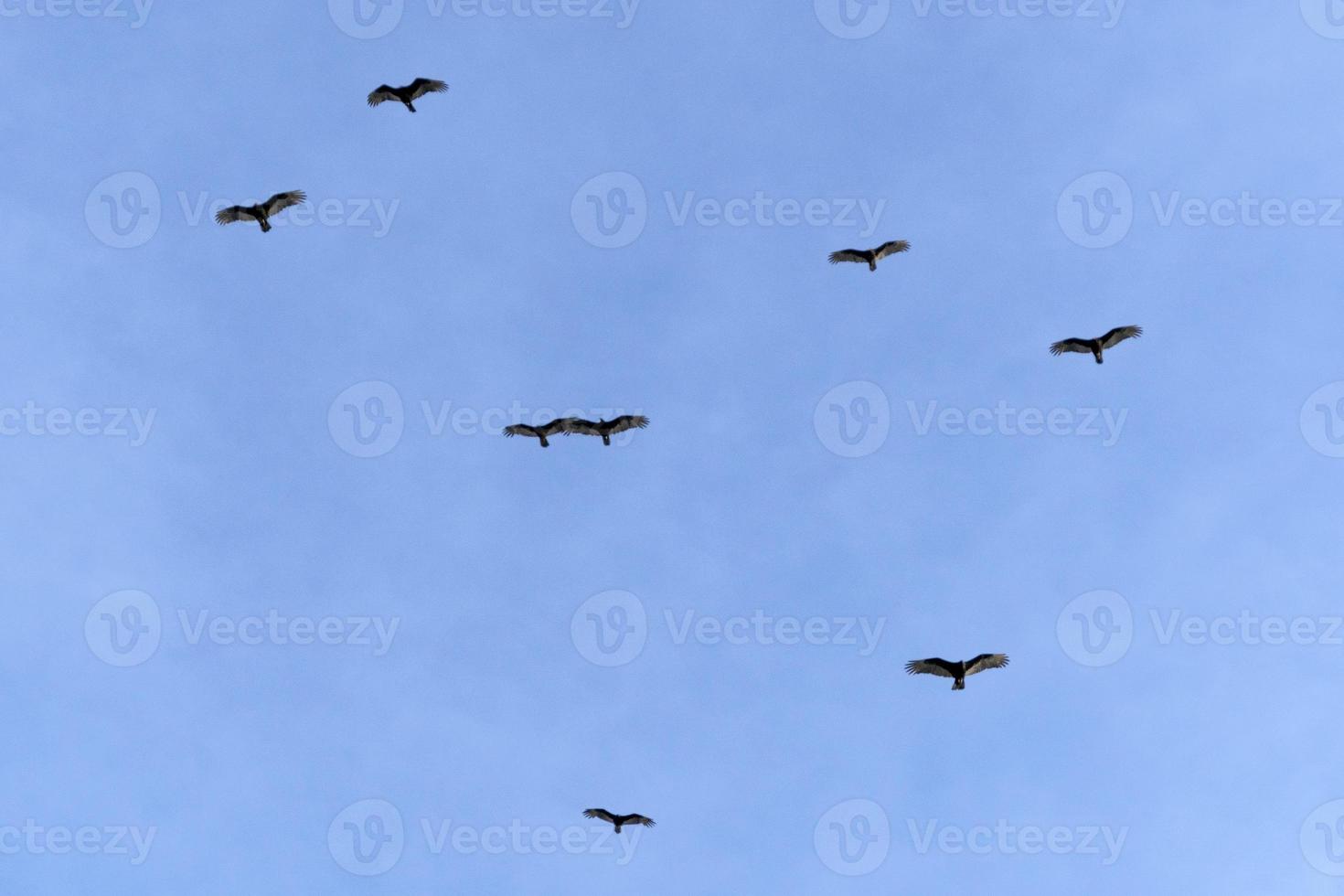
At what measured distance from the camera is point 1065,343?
198ft

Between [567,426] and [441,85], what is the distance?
57.4 feet

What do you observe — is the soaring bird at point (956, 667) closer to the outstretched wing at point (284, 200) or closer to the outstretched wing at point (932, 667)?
the outstretched wing at point (932, 667)

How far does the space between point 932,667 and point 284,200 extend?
1467 inches

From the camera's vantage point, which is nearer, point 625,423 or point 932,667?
point 932,667

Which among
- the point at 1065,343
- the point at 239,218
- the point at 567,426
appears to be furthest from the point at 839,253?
the point at 239,218

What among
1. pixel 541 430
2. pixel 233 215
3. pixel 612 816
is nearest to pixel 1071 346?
pixel 541 430

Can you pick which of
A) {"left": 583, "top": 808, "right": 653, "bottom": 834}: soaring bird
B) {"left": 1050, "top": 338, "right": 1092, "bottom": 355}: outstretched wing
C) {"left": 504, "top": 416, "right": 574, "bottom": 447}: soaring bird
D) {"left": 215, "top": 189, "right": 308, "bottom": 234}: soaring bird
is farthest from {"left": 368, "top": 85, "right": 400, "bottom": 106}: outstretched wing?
{"left": 583, "top": 808, "right": 653, "bottom": 834}: soaring bird

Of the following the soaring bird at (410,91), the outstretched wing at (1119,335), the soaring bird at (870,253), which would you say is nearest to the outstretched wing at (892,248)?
the soaring bird at (870,253)

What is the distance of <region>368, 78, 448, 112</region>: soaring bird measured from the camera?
61312 millimetres

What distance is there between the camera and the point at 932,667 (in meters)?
59.2

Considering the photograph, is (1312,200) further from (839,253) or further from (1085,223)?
(839,253)

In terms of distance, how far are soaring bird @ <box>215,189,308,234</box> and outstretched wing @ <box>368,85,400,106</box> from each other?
580 centimetres

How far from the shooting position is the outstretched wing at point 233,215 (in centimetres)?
6106

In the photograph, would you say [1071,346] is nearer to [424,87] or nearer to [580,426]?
[580,426]
